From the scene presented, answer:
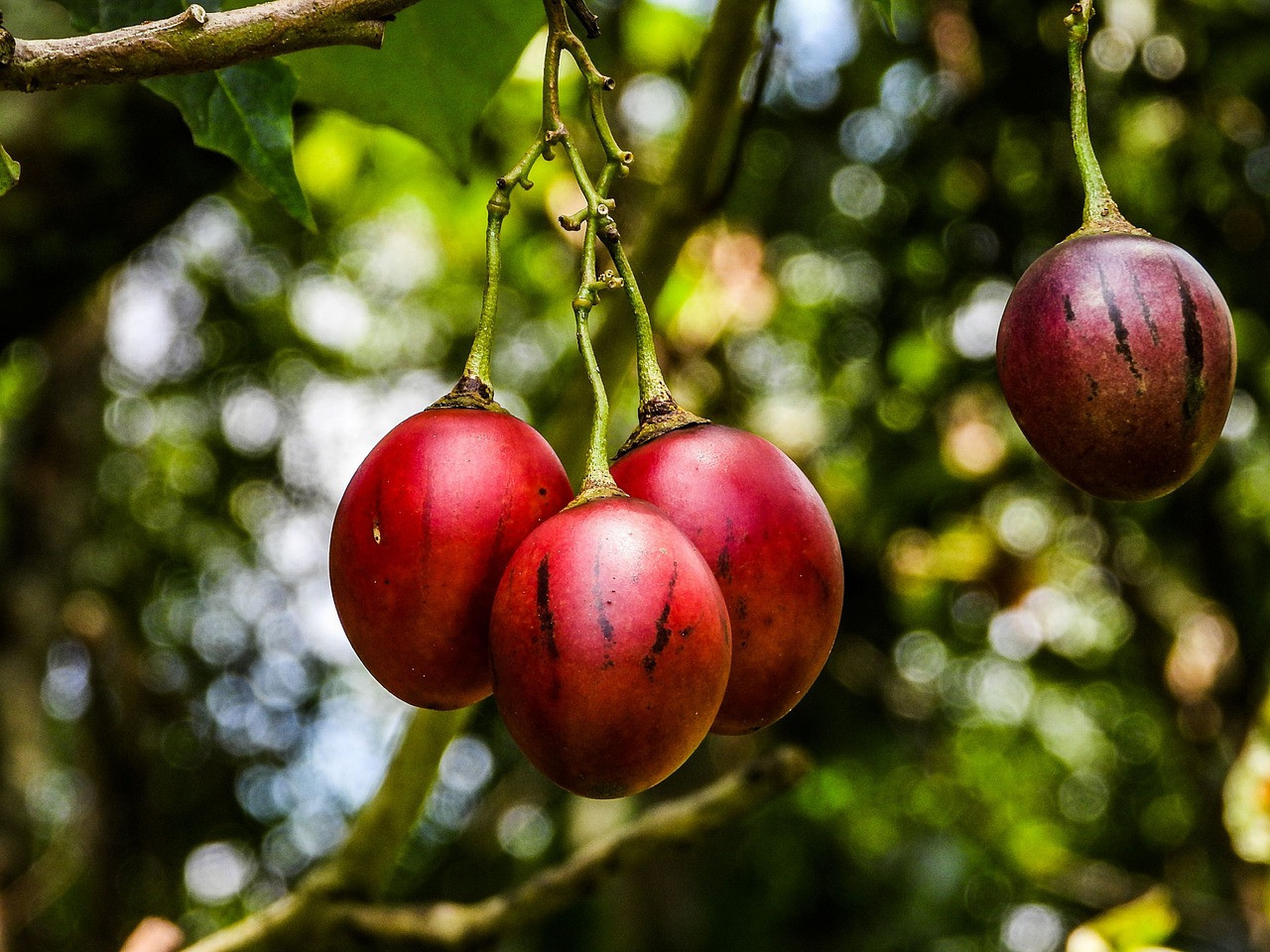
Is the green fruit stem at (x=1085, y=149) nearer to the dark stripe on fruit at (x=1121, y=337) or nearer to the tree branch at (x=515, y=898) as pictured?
the dark stripe on fruit at (x=1121, y=337)

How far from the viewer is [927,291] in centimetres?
365

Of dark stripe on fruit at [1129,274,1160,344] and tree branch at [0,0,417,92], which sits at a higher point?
tree branch at [0,0,417,92]

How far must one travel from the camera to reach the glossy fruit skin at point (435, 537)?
35.5 inches

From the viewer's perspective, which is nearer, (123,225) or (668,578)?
(668,578)

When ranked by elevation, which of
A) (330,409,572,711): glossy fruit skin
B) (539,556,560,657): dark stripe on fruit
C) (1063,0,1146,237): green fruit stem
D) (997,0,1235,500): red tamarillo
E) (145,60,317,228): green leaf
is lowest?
(330,409,572,711): glossy fruit skin

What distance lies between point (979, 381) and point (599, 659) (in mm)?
3042

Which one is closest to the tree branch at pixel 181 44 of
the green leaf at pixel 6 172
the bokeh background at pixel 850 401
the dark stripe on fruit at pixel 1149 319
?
the green leaf at pixel 6 172

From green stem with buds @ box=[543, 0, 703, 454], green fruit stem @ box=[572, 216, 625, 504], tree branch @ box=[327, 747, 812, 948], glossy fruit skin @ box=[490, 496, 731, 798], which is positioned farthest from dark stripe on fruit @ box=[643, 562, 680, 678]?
tree branch @ box=[327, 747, 812, 948]

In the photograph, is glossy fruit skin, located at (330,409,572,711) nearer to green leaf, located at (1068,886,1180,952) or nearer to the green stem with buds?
the green stem with buds

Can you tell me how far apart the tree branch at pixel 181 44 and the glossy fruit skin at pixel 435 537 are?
288 millimetres

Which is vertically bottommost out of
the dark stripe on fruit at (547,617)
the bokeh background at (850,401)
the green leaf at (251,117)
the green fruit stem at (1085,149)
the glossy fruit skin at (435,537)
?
the bokeh background at (850,401)

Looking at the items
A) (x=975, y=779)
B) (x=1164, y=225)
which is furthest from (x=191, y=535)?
(x=1164, y=225)

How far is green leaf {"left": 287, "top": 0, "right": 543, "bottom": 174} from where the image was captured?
4.21 feet

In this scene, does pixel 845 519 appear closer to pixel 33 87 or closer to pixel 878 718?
pixel 878 718
